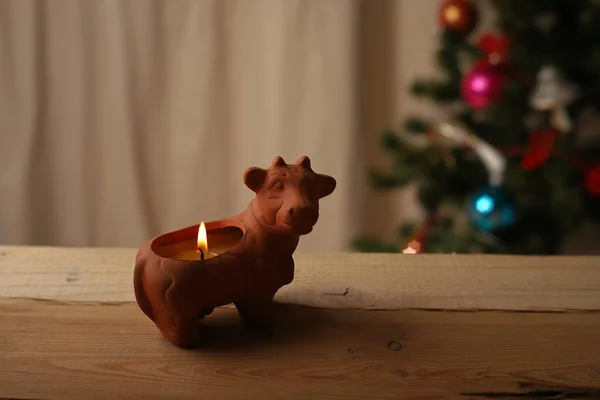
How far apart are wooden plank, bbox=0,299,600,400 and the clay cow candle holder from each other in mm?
40

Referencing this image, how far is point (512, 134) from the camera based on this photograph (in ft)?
4.88

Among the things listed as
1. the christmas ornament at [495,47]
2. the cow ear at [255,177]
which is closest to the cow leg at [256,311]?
the cow ear at [255,177]

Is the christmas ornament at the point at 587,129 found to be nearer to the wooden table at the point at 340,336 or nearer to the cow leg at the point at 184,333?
the wooden table at the point at 340,336

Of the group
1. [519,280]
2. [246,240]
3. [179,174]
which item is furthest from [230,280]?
[179,174]

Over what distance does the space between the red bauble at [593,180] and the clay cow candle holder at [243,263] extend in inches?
33.8

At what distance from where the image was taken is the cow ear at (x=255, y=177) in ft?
2.21

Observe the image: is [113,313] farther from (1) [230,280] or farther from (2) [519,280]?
(2) [519,280]

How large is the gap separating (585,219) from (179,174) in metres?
1.13

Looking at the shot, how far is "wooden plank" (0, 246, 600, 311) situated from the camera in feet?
2.63

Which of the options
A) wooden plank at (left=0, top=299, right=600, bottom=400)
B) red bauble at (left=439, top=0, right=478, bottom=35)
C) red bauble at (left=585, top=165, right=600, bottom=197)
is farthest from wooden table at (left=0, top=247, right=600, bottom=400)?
red bauble at (left=439, top=0, right=478, bottom=35)

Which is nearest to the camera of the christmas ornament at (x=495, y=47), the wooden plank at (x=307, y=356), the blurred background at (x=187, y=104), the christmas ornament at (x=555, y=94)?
the wooden plank at (x=307, y=356)

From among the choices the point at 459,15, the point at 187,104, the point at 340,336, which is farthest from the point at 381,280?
the point at 187,104

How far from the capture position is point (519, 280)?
859 mm

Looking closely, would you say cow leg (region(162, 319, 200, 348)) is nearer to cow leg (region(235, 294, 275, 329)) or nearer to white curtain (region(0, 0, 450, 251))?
cow leg (region(235, 294, 275, 329))
